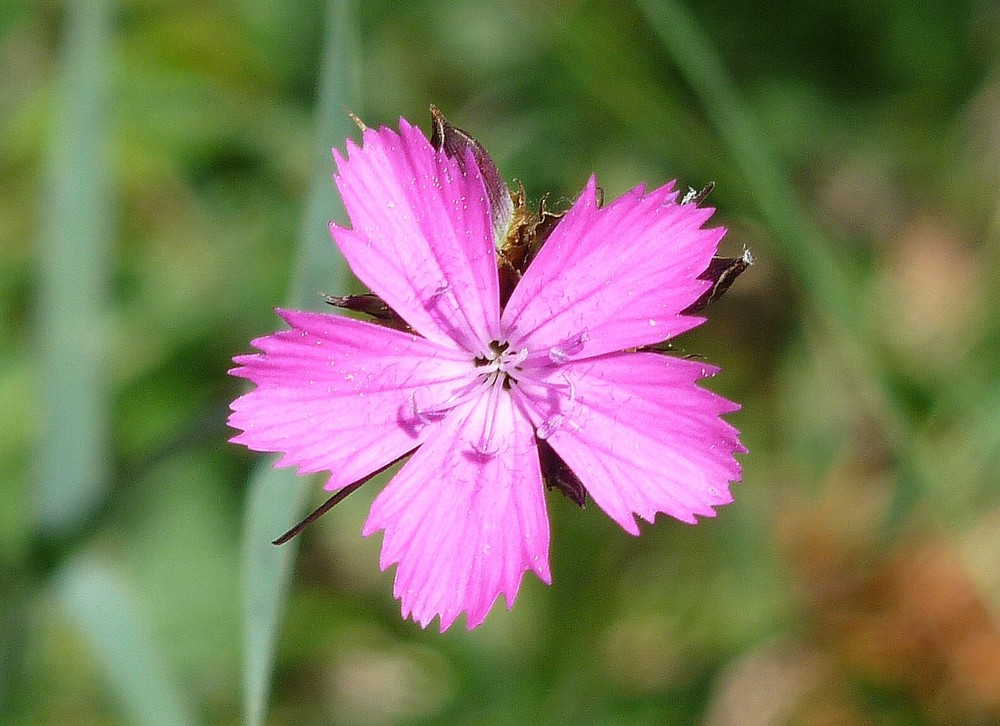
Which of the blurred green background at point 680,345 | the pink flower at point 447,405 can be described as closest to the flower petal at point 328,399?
the pink flower at point 447,405

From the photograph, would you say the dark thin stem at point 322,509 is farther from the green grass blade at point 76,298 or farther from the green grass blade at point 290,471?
the green grass blade at point 76,298

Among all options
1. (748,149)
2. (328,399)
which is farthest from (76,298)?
(748,149)

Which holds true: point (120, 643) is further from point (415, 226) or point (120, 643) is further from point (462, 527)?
point (415, 226)

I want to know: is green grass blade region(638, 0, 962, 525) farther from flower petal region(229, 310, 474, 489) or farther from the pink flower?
flower petal region(229, 310, 474, 489)

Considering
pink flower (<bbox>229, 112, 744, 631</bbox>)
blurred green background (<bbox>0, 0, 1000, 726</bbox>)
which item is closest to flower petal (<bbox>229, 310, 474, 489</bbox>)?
pink flower (<bbox>229, 112, 744, 631</bbox>)

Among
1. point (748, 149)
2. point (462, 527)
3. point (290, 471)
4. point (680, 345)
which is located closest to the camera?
point (462, 527)

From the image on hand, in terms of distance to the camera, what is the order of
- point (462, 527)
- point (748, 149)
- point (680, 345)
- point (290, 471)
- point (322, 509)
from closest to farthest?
point (322, 509) → point (462, 527) → point (290, 471) → point (748, 149) → point (680, 345)

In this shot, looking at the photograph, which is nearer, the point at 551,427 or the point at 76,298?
the point at 551,427

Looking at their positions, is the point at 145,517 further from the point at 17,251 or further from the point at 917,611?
the point at 917,611
